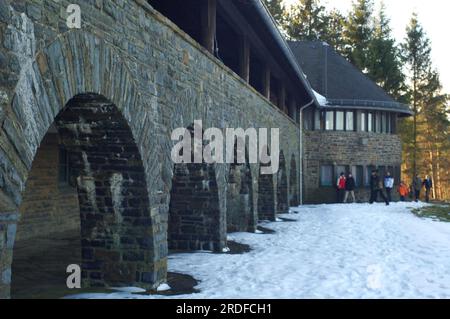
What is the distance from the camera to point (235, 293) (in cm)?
615

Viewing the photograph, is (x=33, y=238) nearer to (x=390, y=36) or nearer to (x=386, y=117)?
(x=386, y=117)

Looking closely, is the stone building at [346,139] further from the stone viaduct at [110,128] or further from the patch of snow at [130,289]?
the patch of snow at [130,289]

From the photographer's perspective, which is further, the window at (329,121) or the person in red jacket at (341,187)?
the window at (329,121)

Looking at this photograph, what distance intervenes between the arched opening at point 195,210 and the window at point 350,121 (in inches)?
673

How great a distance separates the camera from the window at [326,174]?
24798mm

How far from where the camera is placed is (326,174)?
2489cm

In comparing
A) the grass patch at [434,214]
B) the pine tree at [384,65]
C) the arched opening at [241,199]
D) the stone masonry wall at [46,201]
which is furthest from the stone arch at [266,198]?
the pine tree at [384,65]

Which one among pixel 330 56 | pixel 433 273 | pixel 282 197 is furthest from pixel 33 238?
pixel 330 56

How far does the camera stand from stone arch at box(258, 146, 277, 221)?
599 inches

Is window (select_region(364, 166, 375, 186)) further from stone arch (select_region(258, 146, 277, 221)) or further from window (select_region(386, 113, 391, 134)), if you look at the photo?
stone arch (select_region(258, 146, 277, 221))

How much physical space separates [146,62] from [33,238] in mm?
6177

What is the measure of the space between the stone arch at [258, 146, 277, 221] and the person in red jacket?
8.75 metres

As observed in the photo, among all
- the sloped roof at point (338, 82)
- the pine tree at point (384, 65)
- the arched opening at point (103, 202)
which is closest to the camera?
the arched opening at point (103, 202)

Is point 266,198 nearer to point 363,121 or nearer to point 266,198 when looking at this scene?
point 266,198
